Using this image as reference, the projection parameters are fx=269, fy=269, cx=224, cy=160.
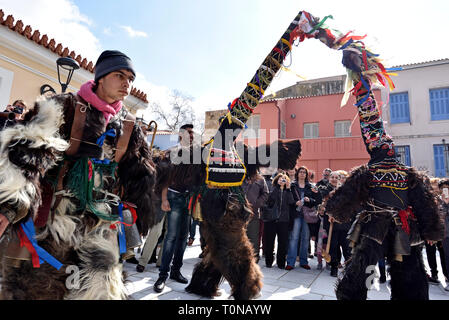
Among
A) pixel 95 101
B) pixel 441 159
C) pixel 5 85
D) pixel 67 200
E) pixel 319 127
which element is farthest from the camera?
pixel 319 127

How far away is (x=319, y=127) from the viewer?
19.4 metres

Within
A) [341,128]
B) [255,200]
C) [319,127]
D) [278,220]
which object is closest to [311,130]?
[319,127]

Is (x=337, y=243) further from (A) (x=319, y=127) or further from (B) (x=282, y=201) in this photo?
(A) (x=319, y=127)

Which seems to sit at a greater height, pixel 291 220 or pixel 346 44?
pixel 346 44

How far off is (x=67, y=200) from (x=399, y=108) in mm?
20143

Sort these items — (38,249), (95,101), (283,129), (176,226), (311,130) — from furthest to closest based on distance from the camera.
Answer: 1. (283,129)
2. (311,130)
3. (176,226)
4. (95,101)
5. (38,249)

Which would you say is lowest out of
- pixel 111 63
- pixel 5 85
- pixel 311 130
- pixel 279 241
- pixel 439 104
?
pixel 279 241

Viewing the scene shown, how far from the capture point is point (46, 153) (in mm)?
1501

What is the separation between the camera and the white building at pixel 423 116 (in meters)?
16.0

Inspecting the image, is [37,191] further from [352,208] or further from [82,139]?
[352,208]

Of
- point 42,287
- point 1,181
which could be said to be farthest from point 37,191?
point 42,287

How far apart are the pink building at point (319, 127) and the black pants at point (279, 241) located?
1155 centimetres

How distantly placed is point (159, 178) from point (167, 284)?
4.94 feet

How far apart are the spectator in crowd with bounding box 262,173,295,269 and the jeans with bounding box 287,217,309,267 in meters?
0.13
